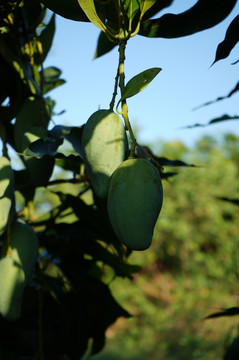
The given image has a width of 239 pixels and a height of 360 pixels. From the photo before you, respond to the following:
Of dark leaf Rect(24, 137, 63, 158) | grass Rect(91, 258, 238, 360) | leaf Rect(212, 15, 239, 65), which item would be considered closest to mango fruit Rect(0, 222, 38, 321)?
dark leaf Rect(24, 137, 63, 158)

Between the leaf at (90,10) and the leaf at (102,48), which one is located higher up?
the leaf at (90,10)

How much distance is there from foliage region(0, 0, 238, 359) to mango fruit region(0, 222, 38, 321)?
14mm

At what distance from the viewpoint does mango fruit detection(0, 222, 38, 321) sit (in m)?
0.55

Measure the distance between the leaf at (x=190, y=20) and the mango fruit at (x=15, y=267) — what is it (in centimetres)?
33

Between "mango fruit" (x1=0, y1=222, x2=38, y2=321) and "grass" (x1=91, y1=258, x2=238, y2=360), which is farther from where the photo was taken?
"grass" (x1=91, y1=258, x2=238, y2=360)

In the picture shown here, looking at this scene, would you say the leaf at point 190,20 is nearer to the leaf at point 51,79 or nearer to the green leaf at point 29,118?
the green leaf at point 29,118

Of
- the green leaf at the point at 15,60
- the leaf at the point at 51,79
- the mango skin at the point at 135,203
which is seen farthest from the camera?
the leaf at the point at 51,79

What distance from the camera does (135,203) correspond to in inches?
15.7

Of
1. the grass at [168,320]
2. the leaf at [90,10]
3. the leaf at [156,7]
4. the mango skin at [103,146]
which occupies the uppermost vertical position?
the leaf at [90,10]

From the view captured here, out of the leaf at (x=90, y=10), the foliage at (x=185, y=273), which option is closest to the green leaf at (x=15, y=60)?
the leaf at (x=90, y=10)

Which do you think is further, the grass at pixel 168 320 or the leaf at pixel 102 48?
the grass at pixel 168 320

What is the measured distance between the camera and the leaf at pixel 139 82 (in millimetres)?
432

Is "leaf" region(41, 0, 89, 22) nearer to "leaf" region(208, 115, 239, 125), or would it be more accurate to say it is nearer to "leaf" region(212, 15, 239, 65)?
"leaf" region(212, 15, 239, 65)

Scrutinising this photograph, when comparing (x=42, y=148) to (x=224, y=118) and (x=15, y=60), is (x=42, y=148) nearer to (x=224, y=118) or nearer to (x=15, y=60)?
(x=15, y=60)
